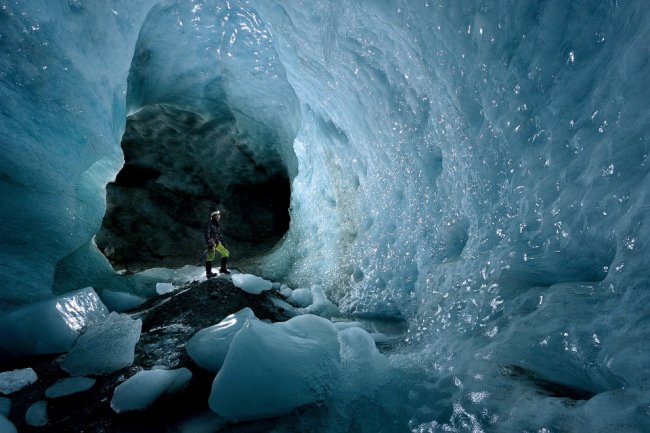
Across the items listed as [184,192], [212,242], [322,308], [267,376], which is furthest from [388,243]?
[184,192]

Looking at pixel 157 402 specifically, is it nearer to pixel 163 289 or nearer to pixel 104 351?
pixel 104 351

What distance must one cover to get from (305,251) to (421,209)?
4.34 meters

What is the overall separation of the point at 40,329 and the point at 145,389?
1.46 metres

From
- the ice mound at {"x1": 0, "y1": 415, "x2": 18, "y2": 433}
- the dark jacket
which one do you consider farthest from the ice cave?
the dark jacket

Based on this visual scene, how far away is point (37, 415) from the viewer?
194 cm

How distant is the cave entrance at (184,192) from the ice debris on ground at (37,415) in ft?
26.4

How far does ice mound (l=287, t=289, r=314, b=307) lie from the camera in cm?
511

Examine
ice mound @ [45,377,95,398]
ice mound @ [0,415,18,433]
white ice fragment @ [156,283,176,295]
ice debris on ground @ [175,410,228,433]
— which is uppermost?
white ice fragment @ [156,283,176,295]

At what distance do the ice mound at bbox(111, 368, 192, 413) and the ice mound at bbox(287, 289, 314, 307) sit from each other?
2.98 m

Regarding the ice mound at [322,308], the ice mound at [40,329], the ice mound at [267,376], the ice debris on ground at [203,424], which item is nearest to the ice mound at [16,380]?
the ice mound at [40,329]

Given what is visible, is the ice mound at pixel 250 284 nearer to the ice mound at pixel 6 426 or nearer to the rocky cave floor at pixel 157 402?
the rocky cave floor at pixel 157 402

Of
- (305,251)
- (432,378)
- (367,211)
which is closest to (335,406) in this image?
(432,378)

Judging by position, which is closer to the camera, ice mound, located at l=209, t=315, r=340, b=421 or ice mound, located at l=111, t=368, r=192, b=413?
ice mound, located at l=209, t=315, r=340, b=421

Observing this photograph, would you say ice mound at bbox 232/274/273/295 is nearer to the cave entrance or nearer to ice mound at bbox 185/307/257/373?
ice mound at bbox 185/307/257/373
